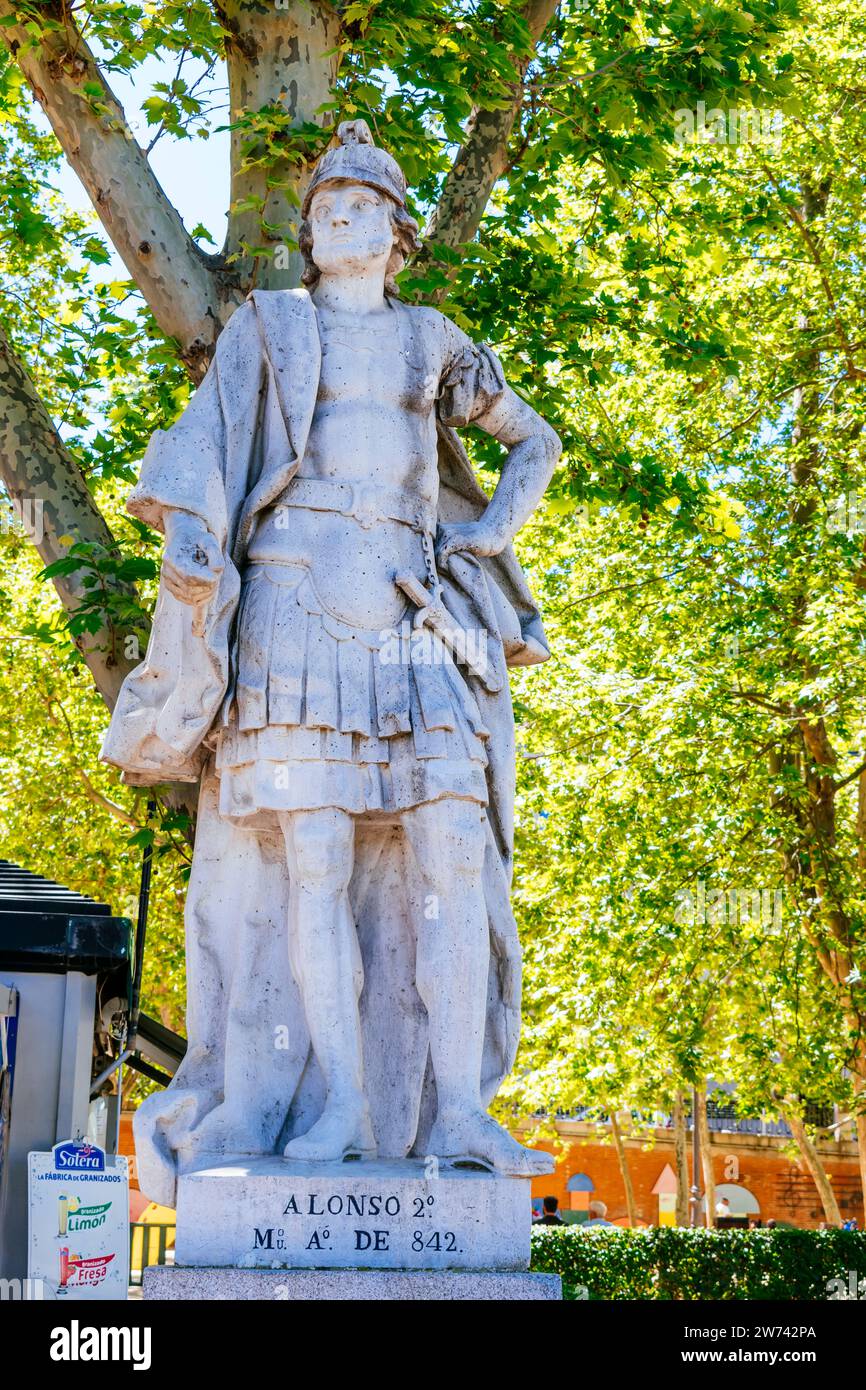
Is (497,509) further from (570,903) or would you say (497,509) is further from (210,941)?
(570,903)

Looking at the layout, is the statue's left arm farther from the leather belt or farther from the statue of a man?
the leather belt

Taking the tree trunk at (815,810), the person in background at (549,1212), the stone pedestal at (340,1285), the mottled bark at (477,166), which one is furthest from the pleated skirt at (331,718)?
the person in background at (549,1212)

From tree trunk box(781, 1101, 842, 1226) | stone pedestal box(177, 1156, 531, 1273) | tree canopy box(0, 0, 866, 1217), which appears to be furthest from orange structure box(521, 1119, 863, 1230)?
stone pedestal box(177, 1156, 531, 1273)

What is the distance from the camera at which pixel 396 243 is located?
5633mm

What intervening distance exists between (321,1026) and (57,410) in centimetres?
1007

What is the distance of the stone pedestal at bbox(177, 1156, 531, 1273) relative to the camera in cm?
435

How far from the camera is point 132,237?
9.65 m

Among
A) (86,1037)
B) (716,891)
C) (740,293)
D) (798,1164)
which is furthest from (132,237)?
(798,1164)

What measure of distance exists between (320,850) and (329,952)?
28 centimetres

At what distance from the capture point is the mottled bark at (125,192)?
9.60 metres

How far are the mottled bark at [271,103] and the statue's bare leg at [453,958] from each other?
5105mm

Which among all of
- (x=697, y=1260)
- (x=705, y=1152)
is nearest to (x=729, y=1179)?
(x=705, y=1152)

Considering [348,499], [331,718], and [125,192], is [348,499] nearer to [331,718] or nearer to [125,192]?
[331,718]

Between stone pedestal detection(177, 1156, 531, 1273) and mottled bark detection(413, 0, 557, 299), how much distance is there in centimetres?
740
